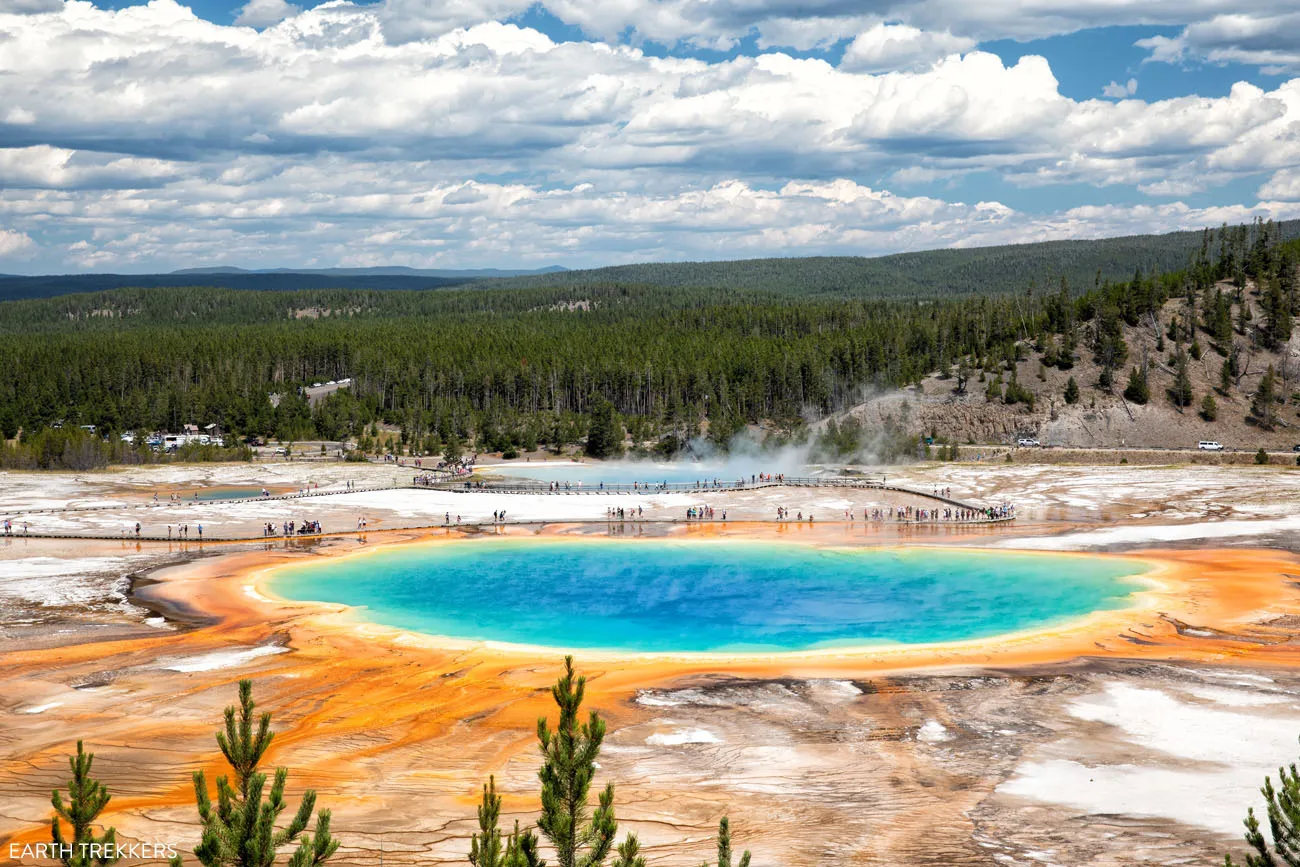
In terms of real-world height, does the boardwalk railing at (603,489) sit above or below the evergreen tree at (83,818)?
below

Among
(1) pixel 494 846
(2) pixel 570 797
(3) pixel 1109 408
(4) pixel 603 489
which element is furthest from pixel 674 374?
(1) pixel 494 846

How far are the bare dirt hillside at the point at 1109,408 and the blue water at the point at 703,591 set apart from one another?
49.0 meters

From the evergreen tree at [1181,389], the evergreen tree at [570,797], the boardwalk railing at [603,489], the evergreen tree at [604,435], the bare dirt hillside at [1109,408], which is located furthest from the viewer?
the evergreen tree at [1181,389]

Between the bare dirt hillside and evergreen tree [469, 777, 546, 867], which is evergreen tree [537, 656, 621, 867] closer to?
evergreen tree [469, 777, 546, 867]

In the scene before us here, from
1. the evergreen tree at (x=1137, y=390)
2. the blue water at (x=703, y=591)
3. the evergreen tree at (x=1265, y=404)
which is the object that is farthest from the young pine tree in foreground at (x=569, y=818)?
the evergreen tree at (x=1265, y=404)

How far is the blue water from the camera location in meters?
36.3

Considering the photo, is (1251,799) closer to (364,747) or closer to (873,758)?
(873,758)

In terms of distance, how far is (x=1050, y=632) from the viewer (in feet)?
115

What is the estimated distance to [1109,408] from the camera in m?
96.8

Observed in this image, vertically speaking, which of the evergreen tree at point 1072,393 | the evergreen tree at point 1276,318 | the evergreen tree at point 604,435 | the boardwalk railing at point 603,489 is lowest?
the boardwalk railing at point 603,489

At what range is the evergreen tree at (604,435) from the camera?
313 feet

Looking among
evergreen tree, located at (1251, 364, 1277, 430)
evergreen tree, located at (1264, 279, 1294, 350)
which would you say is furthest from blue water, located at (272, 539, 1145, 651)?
evergreen tree, located at (1264, 279, 1294, 350)

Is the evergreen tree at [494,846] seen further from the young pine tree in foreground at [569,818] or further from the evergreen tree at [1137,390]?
the evergreen tree at [1137,390]

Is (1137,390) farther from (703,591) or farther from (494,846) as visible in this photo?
(494,846)
